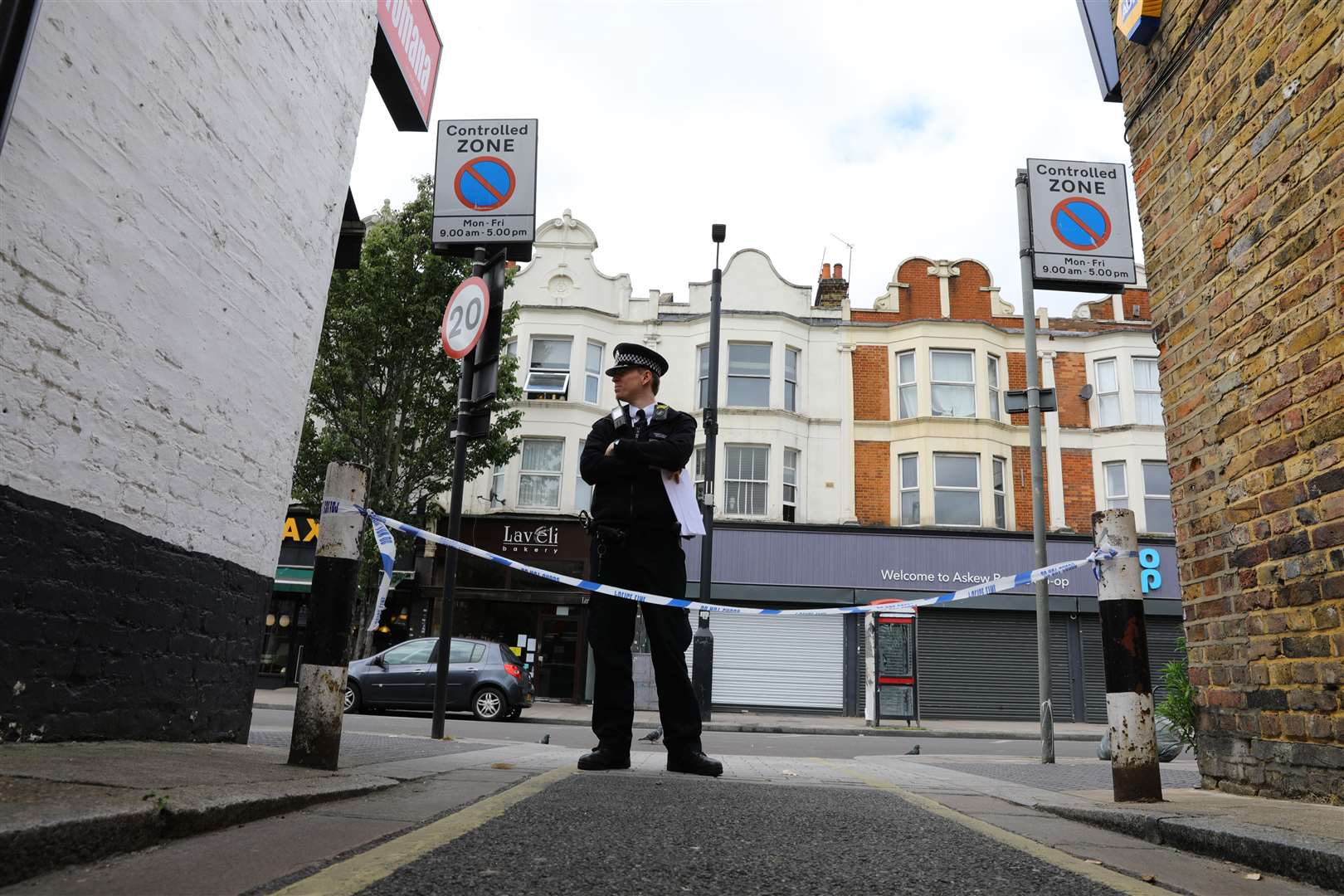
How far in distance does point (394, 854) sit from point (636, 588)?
98.7 inches

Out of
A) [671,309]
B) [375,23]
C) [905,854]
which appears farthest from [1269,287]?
[671,309]

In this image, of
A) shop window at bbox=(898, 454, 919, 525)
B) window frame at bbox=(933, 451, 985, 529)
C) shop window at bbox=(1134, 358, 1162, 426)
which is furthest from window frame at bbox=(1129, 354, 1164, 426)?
shop window at bbox=(898, 454, 919, 525)

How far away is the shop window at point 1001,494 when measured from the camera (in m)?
23.4

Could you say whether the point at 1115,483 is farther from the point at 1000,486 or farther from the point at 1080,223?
the point at 1080,223

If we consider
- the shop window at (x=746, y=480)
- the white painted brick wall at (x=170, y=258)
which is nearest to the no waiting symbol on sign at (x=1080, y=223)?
the white painted brick wall at (x=170, y=258)

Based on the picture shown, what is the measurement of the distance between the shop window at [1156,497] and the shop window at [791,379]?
8.73m

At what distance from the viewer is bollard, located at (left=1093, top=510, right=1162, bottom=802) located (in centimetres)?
416

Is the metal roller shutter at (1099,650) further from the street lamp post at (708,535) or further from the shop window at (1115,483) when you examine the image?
the street lamp post at (708,535)

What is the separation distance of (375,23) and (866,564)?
58.4 feet

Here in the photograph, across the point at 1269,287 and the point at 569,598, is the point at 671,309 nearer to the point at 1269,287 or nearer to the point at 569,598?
the point at 569,598

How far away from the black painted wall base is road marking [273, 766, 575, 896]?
1.91 metres

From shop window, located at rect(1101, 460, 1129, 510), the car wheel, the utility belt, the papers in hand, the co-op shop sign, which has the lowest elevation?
the car wheel

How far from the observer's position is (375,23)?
24.8 feet

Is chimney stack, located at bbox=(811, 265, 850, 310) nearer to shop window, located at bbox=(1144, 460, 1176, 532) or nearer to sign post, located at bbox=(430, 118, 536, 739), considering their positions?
shop window, located at bbox=(1144, 460, 1176, 532)
